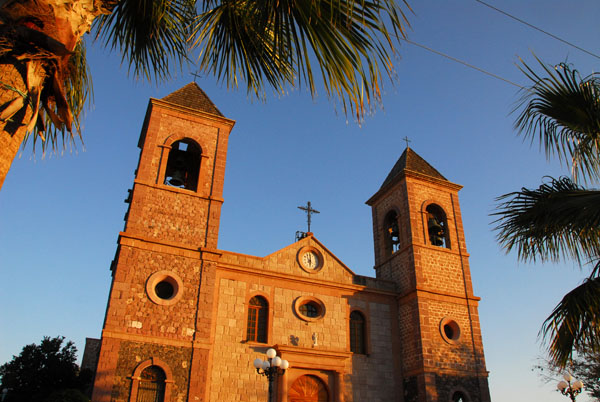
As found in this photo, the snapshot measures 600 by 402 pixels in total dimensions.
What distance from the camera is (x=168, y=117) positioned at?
18.9 metres

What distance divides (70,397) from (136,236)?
533 centimetres

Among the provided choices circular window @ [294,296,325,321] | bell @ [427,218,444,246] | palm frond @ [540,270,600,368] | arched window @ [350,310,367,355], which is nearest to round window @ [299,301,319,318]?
circular window @ [294,296,325,321]

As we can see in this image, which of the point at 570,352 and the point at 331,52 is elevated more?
the point at 331,52

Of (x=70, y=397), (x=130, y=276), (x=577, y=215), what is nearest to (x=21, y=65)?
(x=577, y=215)

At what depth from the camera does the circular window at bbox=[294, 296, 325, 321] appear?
1783 cm

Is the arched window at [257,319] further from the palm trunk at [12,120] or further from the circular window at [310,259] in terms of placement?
the palm trunk at [12,120]

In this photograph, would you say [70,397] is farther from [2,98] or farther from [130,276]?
[2,98]

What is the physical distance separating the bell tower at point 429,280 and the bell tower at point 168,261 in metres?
7.76

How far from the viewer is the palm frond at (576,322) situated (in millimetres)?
6664

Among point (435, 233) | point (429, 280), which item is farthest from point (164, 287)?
point (435, 233)

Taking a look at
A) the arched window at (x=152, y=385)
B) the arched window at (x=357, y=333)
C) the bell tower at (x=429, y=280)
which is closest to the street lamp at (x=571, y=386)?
the bell tower at (x=429, y=280)

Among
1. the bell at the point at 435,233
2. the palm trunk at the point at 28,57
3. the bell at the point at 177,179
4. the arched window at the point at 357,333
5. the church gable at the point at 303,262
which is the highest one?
the bell at the point at 177,179

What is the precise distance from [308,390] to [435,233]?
28.9ft

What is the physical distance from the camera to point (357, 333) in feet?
60.5
